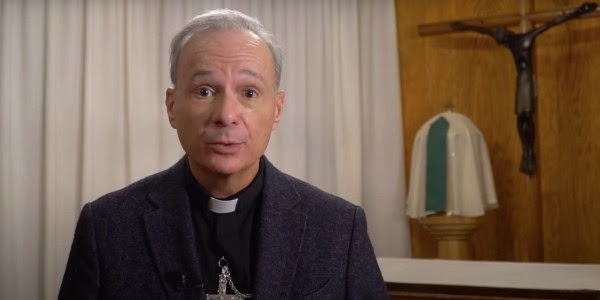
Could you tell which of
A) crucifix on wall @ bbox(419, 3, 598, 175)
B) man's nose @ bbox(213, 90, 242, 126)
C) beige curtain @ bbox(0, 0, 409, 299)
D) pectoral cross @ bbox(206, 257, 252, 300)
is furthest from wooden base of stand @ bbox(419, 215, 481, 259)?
man's nose @ bbox(213, 90, 242, 126)

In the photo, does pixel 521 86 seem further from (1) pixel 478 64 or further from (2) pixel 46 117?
(2) pixel 46 117

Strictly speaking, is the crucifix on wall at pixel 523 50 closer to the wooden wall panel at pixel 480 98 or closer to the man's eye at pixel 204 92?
the wooden wall panel at pixel 480 98

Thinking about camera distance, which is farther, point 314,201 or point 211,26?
point 314,201

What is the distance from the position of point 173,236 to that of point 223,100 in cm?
33

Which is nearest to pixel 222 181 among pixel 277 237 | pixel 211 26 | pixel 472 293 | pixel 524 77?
pixel 277 237

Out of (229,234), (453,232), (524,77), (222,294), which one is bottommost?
(453,232)

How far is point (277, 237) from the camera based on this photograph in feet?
5.27

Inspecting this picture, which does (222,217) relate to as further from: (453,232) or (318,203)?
(453,232)

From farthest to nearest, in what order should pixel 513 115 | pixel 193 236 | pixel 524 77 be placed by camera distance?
pixel 513 115, pixel 524 77, pixel 193 236

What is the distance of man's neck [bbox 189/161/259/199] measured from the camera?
158cm

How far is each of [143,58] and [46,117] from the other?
2.20 feet

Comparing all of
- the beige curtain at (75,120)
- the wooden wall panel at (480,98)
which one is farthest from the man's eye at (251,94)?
the wooden wall panel at (480,98)

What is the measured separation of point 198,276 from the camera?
4.98 ft

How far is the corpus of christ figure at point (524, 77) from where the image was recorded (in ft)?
12.9
